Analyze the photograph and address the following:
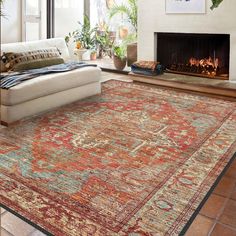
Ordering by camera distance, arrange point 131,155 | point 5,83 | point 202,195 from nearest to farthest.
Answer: point 202,195 < point 131,155 < point 5,83

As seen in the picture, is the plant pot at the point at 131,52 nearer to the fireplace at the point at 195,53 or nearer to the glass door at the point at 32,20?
the fireplace at the point at 195,53

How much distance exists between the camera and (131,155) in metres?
2.61

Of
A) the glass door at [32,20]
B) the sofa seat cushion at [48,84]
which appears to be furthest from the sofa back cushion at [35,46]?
the glass door at [32,20]

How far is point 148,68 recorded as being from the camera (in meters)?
5.07

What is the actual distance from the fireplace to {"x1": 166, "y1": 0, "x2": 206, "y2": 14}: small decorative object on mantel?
357 millimetres

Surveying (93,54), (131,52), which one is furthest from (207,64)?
(93,54)

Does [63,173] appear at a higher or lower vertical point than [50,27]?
lower

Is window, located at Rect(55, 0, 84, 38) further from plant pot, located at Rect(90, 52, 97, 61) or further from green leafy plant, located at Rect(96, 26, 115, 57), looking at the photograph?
plant pot, located at Rect(90, 52, 97, 61)

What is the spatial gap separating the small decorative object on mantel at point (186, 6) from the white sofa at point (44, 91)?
1693mm

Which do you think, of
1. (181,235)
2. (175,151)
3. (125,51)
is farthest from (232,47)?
(181,235)

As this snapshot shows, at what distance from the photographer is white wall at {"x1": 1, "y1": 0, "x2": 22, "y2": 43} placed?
497 centimetres

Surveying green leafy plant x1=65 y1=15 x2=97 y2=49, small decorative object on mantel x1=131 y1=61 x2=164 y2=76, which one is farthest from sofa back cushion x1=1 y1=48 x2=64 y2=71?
green leafy plant x1=65 y1=15 x2=97 y2=49

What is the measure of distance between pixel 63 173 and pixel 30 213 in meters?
0.50

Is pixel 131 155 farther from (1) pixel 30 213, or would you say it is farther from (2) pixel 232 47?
(2) pixel 232 47
